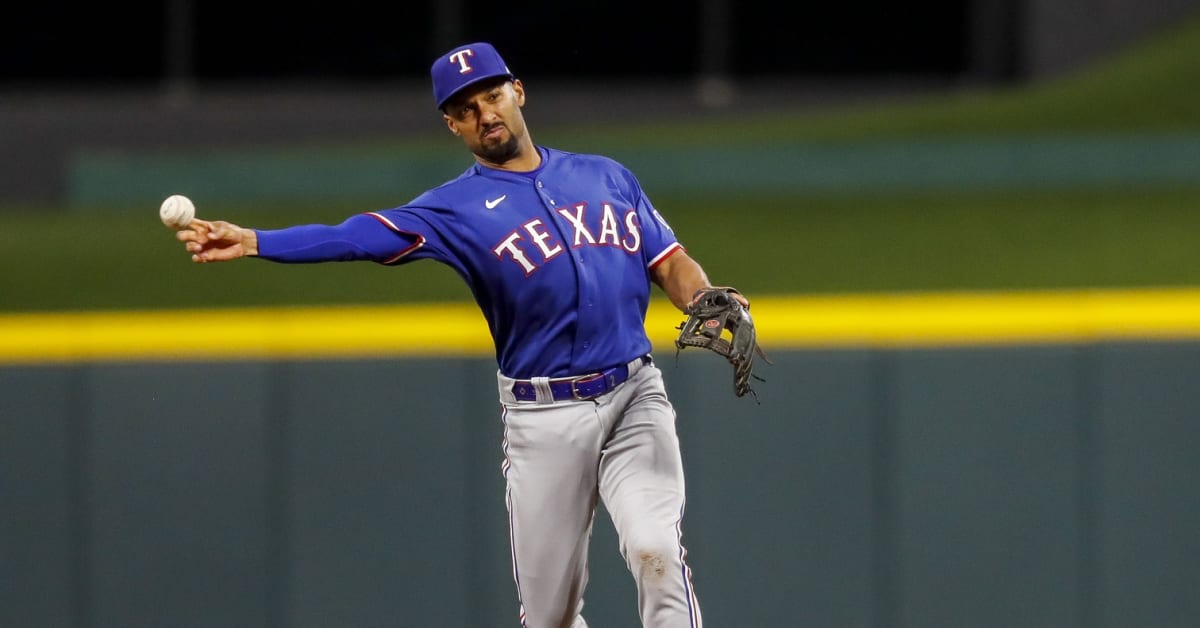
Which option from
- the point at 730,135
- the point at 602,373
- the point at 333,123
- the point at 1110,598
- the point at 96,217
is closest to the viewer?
the point at 602,373

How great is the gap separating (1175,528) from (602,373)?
2.51 metres

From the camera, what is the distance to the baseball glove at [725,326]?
3523 millimetres

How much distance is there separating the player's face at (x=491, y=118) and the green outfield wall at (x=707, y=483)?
5.33 ft

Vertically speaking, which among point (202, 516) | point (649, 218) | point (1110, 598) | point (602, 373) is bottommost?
point (1110, 598)

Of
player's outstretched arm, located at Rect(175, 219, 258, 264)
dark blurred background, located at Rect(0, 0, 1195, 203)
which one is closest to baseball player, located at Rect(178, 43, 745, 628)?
player's outstretched arm, located at Rect(175, 219, 258, 264)

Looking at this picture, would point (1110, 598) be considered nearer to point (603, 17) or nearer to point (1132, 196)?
point (1132, 196)

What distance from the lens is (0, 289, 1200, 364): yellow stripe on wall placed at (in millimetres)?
5105

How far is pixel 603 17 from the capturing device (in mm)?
9203

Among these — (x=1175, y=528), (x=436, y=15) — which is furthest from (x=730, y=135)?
(x=1175, y=528)

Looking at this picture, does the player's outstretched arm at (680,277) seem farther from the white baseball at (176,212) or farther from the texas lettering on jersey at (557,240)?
the white baseball at (176,212)

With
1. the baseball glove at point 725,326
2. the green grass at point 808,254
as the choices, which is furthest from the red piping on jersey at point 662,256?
the green grass at point 808,254

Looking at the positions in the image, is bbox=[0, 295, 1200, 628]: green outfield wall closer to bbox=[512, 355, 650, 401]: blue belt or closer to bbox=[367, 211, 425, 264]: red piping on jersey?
bbox=[512, 355, 650, 401]: blue belt

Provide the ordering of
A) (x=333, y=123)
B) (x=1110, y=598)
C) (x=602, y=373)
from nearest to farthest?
(x=602, y=373)
(x=1110, y=598)
(x=333, y=123)

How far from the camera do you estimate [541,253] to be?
11.8ft
